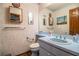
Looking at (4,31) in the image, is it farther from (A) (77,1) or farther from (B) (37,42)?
(A) (77,1)

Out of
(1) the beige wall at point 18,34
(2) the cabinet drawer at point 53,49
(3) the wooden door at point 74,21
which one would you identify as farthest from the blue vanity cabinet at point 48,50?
(3) the wooden door at point 74,21

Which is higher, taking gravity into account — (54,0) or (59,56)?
(54,0)

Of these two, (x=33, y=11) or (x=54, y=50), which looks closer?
(x=54, y=50)

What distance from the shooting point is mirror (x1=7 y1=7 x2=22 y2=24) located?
151 centimetres

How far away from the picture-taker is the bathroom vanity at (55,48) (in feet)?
4.27

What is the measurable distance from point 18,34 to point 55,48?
1.63 ft

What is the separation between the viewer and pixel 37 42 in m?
1.56

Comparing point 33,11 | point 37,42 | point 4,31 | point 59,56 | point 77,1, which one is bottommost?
point 59,56

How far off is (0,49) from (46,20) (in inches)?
27.3

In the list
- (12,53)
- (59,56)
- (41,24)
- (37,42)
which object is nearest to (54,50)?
(59,56)

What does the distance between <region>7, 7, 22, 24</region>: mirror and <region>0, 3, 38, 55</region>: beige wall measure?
5 centimetres

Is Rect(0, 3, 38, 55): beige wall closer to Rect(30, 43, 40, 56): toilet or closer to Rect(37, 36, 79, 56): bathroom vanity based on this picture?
Rect(30, 43, 40, 56): toilet

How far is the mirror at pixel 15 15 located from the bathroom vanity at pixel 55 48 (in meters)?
0.37

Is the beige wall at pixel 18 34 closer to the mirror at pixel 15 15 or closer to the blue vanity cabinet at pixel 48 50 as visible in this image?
the mirror at pixel 15 15
